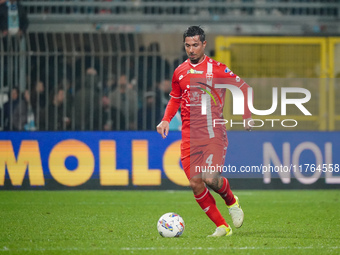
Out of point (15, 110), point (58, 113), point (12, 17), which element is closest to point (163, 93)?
point (58, 113)

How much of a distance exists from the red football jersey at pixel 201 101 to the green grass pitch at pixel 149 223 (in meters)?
1.04

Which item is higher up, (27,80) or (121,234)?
(27,80)

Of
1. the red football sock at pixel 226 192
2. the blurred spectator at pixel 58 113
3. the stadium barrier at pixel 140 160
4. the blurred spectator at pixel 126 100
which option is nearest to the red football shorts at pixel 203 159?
the red football sock at pixel 226 192

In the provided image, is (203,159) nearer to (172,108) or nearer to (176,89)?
(172,108)

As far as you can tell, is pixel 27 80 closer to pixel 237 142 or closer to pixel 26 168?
pixel 26 168

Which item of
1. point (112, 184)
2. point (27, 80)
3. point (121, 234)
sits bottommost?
point (112, 184)

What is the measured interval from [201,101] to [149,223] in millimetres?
2049

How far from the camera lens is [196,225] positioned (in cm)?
912

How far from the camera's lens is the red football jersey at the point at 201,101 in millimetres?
7926

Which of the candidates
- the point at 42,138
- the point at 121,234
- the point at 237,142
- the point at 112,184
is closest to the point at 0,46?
the point at 42,138

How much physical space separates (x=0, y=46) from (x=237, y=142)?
4723 mm

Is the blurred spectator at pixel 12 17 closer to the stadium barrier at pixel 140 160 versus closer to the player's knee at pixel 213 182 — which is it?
the stadium barrier at pixel 140 160

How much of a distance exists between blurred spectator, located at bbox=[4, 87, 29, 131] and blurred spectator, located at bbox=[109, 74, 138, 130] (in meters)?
1.59

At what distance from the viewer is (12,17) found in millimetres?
14922
